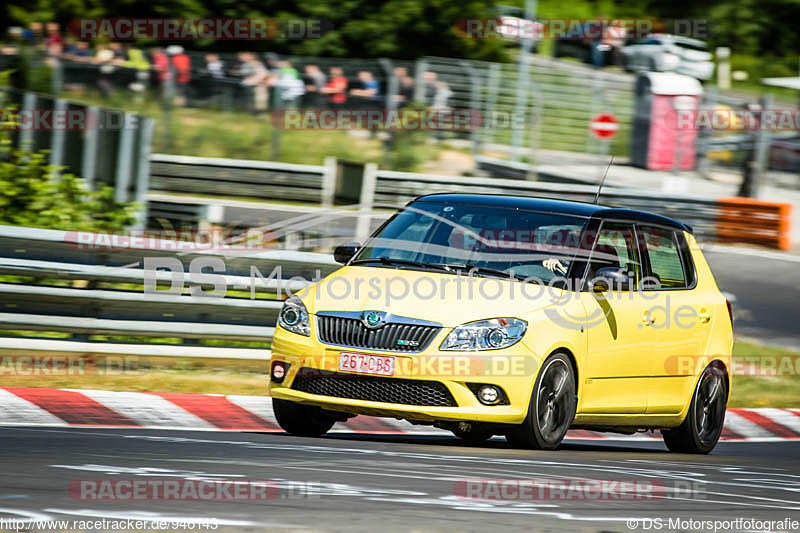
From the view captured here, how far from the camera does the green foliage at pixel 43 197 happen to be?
12852mm

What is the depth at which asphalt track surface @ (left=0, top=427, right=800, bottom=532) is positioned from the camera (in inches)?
206

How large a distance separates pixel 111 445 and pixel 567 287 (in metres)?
3.09

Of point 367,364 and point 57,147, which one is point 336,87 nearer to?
point 57,147

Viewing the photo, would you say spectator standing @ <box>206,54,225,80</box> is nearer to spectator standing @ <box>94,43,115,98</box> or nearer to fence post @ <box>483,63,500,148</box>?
spectator standing @ <box>94,43,115,98</box>

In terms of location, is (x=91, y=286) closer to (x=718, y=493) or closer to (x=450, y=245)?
(x=450, y=245)

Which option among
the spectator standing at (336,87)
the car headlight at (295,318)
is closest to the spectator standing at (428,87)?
the spectator standing at (336,87)

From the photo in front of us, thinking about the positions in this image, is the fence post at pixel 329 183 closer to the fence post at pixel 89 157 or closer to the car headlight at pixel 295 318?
the fence post at pixel 89 157

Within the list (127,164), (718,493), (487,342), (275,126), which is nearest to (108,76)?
(275,126)

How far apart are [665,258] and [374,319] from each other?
2798 mm

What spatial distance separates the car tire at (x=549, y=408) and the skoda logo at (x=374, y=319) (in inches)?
39.3

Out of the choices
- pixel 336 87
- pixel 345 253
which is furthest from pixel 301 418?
pixel 336 87

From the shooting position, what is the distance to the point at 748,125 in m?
27.4

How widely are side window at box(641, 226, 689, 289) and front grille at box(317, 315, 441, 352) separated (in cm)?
232

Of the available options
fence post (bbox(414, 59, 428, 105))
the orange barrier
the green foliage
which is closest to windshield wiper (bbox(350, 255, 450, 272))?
the green foliage
